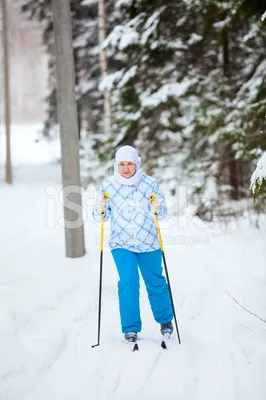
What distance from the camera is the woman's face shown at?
4.08 m

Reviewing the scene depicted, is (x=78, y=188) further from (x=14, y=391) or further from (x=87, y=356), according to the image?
(x=14, y=391)

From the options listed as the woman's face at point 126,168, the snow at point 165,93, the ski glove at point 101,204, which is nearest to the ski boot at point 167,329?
the ski glove at point 101,204

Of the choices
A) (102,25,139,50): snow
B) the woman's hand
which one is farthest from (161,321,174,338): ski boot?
(102,25,139,50): snow

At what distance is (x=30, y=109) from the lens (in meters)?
43.9

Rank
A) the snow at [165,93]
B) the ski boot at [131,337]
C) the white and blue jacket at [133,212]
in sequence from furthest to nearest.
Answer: the snow at [165,93] < the white and blue jacket at [133,212] < the ski boot at [131,337]

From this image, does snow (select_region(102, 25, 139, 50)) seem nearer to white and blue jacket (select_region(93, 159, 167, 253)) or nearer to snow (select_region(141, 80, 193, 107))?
snow (select_region(141, 80, 193, 107))

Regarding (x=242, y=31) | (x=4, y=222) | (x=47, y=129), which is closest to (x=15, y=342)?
(x=4, y=222)

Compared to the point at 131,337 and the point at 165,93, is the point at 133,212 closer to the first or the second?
the point at 131,337

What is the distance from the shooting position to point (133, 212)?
162 inches

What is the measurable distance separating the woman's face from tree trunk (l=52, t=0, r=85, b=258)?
85.3 inches

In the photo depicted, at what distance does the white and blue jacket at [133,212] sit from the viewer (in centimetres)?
409

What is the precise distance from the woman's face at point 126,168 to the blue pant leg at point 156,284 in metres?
0.82

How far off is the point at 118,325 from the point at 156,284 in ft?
2.57
